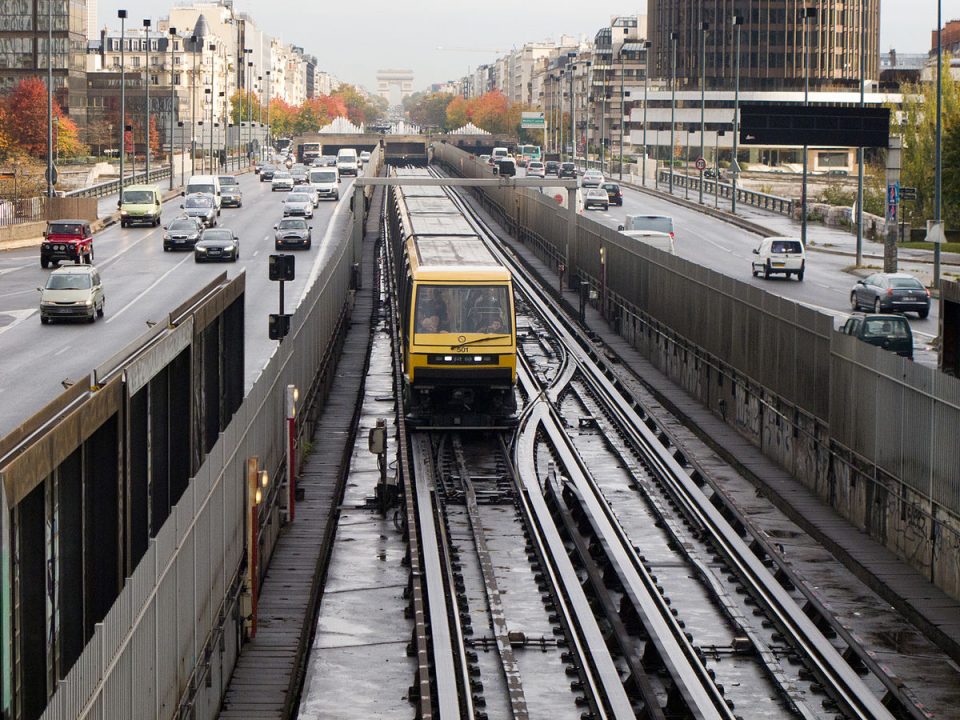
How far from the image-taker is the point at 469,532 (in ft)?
74.9

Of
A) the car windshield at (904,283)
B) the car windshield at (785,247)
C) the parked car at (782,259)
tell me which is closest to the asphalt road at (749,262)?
the parked car at (782,259)

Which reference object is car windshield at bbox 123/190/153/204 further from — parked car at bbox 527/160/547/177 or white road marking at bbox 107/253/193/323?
parked car at bbox 527/160/547/177

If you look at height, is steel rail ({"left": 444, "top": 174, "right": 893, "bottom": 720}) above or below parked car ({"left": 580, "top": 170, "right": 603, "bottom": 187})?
below

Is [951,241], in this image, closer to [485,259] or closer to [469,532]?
[485,259]

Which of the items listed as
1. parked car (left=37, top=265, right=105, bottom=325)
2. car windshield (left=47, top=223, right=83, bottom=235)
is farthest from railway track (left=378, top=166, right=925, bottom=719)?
car windshield (left=47, top=223, right=83, bottom=235)

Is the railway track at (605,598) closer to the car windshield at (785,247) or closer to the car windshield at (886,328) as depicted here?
the car windshield at (886,328)

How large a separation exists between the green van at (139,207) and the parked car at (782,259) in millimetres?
33453

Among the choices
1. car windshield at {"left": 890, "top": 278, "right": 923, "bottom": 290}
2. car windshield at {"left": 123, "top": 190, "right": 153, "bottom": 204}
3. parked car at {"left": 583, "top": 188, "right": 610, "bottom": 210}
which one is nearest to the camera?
car windshield at {"left": 890, "top": 278, "right": 923, "bottom": 290}

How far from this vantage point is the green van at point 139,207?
80625 mm

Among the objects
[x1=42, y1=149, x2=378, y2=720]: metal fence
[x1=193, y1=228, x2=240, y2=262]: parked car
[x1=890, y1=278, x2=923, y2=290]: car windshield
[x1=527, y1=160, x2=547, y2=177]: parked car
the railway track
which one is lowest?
the railway track

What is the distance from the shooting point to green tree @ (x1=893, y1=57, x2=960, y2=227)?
73812 millimetres

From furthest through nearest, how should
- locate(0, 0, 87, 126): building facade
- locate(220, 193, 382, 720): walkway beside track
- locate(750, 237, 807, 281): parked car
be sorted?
locate(0, 0, 87, 126): building facade
locate(750, 237, 807, 281): parked car
locate(220, 193, 382, 720): walkway beside track

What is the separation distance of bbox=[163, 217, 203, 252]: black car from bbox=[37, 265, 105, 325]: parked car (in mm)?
20771

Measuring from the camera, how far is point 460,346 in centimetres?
2836
